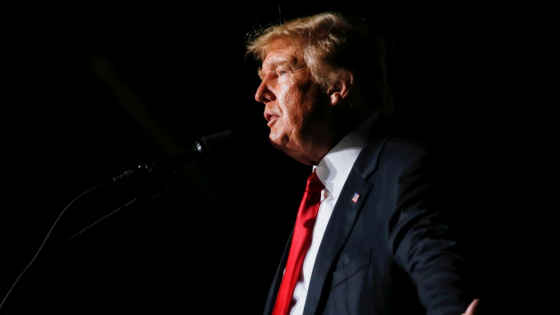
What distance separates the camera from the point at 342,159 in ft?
5.16

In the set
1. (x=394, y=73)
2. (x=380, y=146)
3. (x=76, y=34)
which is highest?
(x=76, y=34)

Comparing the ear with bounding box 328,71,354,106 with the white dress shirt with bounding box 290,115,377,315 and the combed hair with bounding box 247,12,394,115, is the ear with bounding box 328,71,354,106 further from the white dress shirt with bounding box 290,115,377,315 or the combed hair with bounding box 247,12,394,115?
the white dress shirt with bounding box 290,115,377,315

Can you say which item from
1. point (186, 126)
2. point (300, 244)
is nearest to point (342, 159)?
point (300, 244)

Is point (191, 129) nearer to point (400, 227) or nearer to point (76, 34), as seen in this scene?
point (76, 34)

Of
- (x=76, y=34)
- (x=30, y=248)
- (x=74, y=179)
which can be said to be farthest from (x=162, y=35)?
(x=30, y=248)

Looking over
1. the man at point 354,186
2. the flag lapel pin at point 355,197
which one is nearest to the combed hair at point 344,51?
the man at point 354,186

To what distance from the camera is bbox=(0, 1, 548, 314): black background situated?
1.88m

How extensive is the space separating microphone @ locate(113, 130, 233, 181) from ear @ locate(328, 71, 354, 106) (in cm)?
59

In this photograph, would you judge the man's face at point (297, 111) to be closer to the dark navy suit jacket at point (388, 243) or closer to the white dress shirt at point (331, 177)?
the white dress shirt at point (331, 177)

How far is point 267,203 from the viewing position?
2516mm

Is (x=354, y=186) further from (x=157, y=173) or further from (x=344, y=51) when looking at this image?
(x=344, y=51)

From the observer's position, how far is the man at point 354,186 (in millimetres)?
1101

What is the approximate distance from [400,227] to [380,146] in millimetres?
345

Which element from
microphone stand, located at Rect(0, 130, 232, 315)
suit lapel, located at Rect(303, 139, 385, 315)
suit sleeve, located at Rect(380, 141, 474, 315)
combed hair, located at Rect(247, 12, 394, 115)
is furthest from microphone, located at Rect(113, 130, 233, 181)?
combed hair, located at Rect(247, 12, 394, 115)
